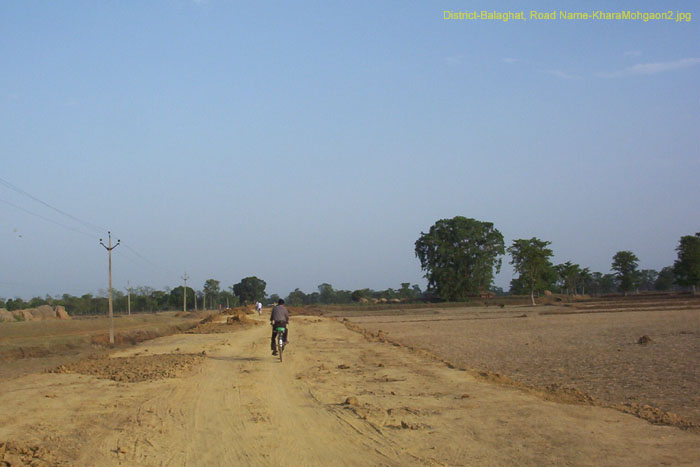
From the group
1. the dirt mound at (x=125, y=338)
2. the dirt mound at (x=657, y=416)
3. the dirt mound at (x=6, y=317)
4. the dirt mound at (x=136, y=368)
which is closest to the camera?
the dirt mound at (x=657, y=416)

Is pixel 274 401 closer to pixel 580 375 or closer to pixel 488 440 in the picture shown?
pixel 488 440

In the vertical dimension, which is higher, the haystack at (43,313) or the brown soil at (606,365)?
the haystack at (43,313)

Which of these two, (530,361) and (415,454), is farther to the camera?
(530,361)

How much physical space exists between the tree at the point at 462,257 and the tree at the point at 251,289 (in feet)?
235

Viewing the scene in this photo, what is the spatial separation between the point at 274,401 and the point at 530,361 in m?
9.20

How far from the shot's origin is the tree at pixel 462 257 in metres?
102

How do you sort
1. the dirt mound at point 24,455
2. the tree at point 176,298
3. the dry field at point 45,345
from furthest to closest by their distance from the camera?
the tree at point 176,298
the dry field at point 45,345
the dirt mound at point 24,455

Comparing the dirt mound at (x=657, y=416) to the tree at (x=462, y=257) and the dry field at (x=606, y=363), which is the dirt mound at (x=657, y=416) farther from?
the tree at (x=462, y=257)

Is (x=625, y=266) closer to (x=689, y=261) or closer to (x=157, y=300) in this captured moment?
(x=689, y=261)

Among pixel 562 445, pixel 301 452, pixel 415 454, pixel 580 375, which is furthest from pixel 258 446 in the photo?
pixel 580 375

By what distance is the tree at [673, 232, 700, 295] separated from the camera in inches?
3361

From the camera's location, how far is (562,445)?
712 cm

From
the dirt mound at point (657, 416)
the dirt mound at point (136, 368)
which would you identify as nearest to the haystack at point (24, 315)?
the dirt mound at point (136, 368)

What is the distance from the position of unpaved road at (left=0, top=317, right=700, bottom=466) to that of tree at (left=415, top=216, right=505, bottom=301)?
8965cm
